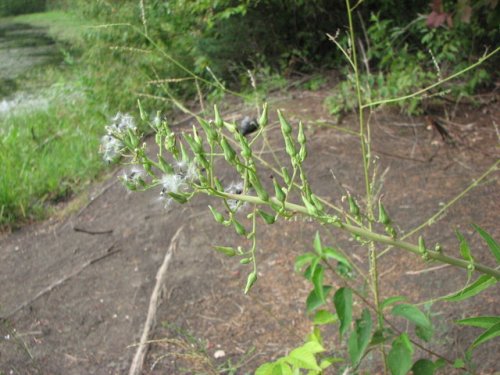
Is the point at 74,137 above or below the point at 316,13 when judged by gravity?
below

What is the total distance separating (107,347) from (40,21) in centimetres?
1211

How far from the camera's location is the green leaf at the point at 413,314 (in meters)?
1.69

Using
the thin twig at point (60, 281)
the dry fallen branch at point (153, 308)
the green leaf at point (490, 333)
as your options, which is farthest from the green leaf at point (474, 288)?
the thin twig at point (60, 281)

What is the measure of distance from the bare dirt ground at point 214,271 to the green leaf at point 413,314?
0.59 meters

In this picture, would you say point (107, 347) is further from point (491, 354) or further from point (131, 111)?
point (131, 111)

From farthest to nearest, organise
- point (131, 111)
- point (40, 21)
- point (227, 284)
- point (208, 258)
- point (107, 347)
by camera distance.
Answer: point (40, 21)
point (131, 111)
point (208, 258)
point (227, 284)
point (107, 347)

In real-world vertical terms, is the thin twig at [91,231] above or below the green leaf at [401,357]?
below

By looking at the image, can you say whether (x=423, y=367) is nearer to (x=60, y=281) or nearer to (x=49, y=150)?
(x=60, y=281)

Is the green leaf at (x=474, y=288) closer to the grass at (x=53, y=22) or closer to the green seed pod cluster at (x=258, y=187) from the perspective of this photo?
the green seed pod cluster at (x=258, y=187)

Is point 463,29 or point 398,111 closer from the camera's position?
point 398,111

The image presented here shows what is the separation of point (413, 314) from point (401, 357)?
5.0 inches

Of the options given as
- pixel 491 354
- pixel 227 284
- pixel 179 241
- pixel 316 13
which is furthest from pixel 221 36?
pixel 491 354

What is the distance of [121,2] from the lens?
22.0 ft

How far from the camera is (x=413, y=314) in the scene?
1711 mm
